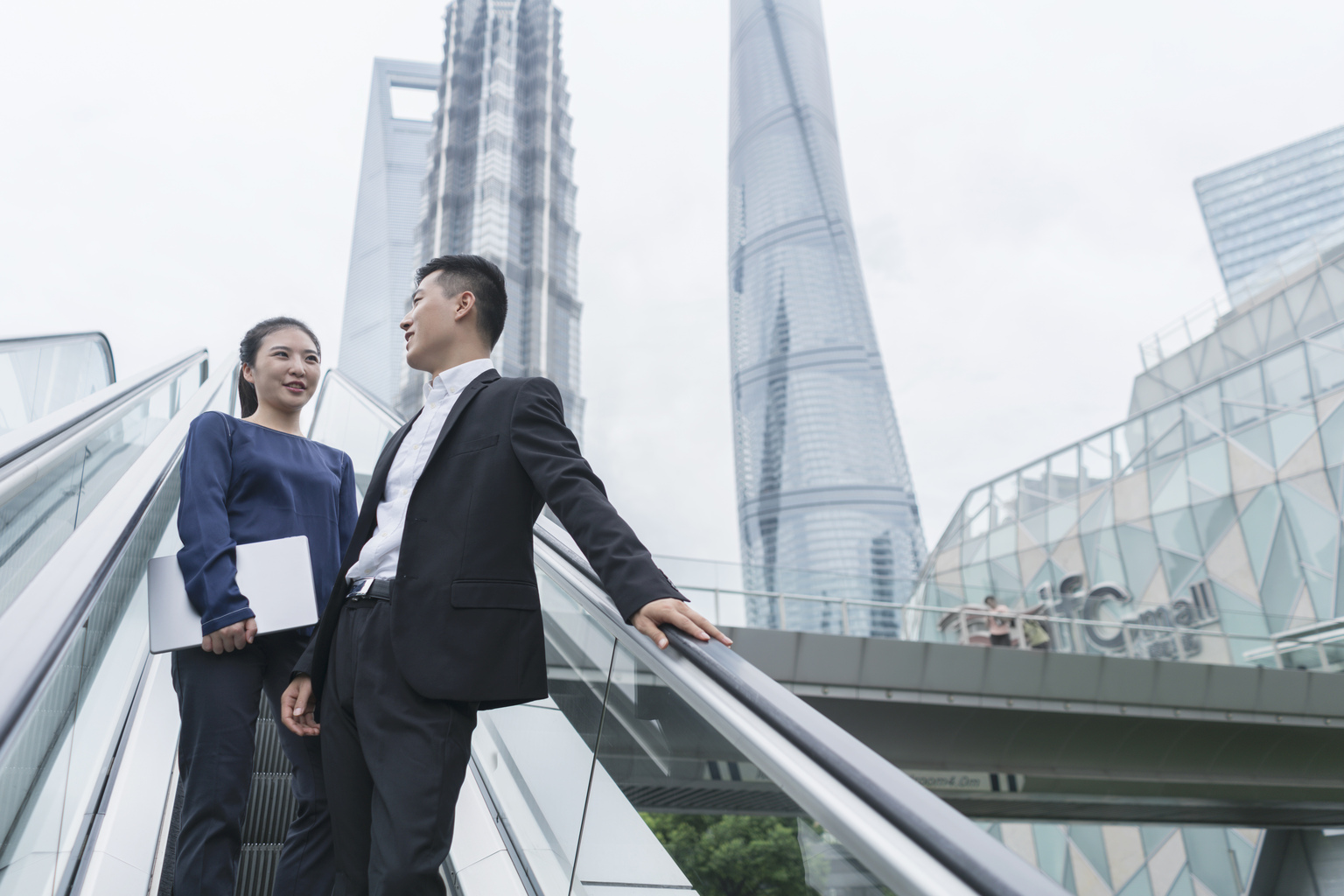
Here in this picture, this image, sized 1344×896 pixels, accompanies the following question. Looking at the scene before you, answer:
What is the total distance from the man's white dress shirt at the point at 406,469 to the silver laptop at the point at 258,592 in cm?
34

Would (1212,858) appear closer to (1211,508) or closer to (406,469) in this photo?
(1211,508)

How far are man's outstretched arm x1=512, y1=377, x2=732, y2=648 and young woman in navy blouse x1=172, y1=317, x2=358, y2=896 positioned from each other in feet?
2.63

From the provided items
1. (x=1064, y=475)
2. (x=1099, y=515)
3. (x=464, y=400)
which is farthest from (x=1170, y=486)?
(x=464, y=400)

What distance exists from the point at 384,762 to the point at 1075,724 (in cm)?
1202

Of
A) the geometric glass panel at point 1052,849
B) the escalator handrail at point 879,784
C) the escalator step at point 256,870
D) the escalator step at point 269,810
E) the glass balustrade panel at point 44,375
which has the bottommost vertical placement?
the geometric glass panel at point 1052,849

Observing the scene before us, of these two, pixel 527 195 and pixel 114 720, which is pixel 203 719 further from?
pixel 527 195

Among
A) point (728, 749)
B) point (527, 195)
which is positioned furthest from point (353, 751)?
point (527, 195)

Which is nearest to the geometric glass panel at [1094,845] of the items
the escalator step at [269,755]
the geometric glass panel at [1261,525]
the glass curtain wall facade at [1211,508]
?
the glass curtain wall facade at [1211,508]

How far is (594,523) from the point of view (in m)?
1.46

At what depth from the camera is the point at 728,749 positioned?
1227 millimetres

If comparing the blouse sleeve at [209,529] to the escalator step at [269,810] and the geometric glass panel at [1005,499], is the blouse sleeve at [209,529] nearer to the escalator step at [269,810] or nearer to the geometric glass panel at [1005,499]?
the escalator step at [269,810]

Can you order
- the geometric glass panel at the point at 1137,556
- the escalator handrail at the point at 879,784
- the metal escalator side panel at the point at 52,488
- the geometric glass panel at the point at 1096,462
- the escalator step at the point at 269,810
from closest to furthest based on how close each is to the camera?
the escalator handrail at the point at 879,784, the metal escalator side panel at the point at 52,488, the escalator step at the point at 269,810, the geometric glass panel at the point at 1137,556, the geometric glass panel at the point at 1096,462

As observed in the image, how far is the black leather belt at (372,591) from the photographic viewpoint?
156cm

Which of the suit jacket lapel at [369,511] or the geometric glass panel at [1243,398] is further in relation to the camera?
the geometric glass panel at [1243,398]
